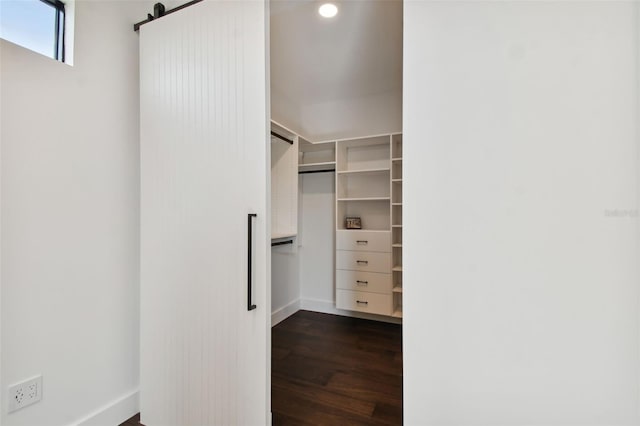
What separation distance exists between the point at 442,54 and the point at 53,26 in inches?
74.7

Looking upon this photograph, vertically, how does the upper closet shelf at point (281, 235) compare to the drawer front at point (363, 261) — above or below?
above

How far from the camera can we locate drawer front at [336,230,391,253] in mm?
2844

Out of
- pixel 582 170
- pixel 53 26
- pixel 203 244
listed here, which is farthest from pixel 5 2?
pixel 582 170

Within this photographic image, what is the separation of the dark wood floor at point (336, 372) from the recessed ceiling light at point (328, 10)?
2.56 m

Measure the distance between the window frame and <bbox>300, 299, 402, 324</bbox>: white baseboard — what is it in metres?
3.04

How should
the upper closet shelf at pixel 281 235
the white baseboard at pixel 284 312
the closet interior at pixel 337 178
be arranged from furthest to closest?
1. the white baseboard at pixel 284 312
2. the upper closet shelf at pixel 281 235
3. the closet interior at pixel 337 178

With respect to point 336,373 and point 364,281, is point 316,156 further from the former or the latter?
point 336,373

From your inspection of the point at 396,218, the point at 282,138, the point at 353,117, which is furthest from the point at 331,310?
the point at 353,117

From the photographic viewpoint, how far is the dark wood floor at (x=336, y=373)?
166 cm

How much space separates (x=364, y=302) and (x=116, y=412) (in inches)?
84.4

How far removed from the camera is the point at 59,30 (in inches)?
56.2

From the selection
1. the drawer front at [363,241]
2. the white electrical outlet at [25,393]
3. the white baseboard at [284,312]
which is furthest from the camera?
the white baseboard at [284,312]

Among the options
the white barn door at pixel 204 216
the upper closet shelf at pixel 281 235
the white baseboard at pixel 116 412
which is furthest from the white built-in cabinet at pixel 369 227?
the white baseboard at pixel 116 412

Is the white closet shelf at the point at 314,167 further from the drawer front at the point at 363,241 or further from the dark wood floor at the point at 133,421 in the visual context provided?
the dark wood floor at the point at 133,421
